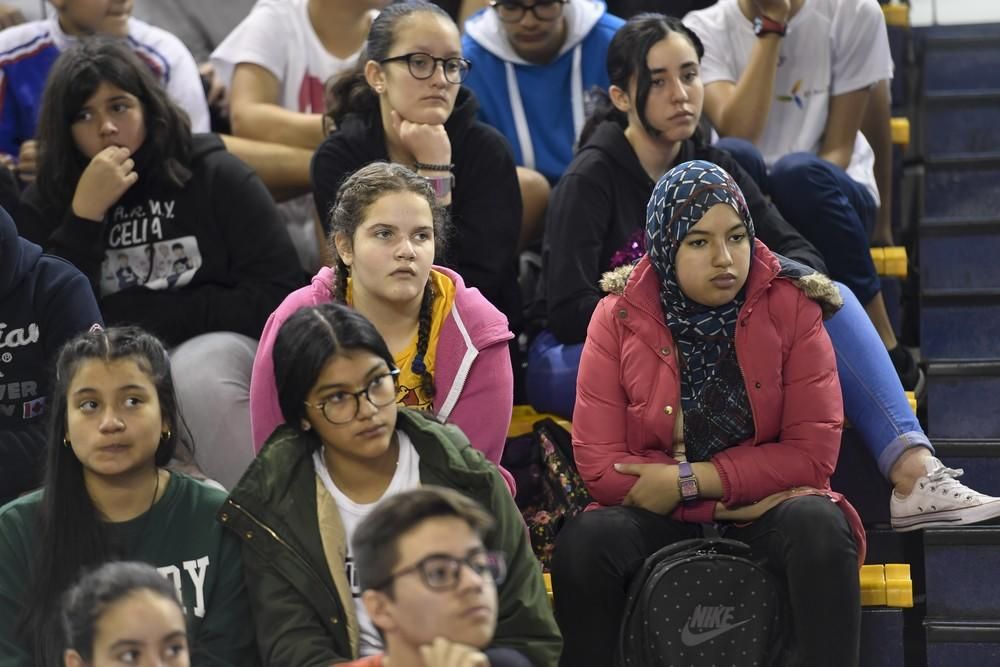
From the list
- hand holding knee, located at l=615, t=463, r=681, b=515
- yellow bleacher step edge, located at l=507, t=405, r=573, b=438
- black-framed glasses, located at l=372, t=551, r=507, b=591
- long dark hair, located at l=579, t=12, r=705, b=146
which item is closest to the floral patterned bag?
yellow bleacher step edge, located at l=507, t=405, r=573, b=438

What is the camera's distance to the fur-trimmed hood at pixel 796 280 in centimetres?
297

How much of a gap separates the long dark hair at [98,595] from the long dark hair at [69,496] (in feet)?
0.84

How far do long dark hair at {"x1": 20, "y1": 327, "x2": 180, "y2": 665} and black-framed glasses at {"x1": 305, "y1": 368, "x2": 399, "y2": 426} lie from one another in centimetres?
30

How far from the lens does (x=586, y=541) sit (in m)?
2.81

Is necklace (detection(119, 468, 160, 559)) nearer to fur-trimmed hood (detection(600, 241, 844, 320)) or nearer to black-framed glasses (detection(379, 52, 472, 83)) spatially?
fur-trimmed hood (detection(600, 241, 844, 320))

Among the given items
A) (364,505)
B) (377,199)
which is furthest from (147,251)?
(364,505)

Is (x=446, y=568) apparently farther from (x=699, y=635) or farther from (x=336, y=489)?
(x=699, y=635)

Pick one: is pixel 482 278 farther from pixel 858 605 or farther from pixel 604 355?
pixel 858 605

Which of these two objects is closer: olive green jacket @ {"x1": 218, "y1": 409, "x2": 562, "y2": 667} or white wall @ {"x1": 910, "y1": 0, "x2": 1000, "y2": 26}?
olive green jacket @ {"x1": 218, "y1": 409, "x2": 562, "y2": 667}

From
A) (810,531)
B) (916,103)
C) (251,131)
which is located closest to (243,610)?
(810,531)

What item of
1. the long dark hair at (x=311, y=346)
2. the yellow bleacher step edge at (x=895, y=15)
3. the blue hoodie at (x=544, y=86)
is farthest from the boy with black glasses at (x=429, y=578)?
the yellow bleacher step edge at (x=895, y=15)

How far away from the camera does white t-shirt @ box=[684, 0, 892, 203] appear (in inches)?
159

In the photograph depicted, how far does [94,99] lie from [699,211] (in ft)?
4.60

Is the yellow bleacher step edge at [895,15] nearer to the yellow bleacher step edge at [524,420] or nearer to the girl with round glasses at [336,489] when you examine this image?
the yellow bleacher step edge at [524,420]
